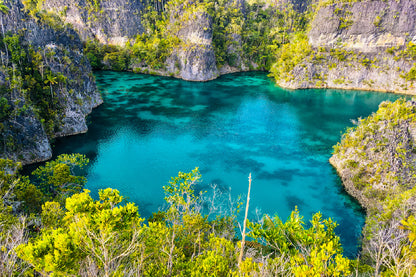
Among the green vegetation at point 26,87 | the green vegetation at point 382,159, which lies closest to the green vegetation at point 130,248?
the green vegetation at point 382,159

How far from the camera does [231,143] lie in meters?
47.7

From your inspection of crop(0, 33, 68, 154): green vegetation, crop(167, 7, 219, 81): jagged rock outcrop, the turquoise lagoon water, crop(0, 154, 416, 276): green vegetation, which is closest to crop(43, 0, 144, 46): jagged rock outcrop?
crop(167, 7, 219, 81): jagged rock outcrop

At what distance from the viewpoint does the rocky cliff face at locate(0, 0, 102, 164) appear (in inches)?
1409

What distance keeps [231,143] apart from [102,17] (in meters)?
96.4

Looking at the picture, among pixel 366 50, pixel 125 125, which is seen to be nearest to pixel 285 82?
pixel 366 50

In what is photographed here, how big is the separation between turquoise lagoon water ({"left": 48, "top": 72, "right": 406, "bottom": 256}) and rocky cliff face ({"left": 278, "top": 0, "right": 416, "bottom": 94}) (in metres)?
6.20

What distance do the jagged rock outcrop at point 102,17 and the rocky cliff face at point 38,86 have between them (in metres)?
60.1

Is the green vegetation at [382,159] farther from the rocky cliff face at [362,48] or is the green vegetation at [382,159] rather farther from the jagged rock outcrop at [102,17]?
the jagged rock outcrop at [102,17]

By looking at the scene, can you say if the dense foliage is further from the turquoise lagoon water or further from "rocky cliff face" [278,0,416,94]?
"rocky cliff face" [278,0,416,94]

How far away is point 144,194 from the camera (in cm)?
3297

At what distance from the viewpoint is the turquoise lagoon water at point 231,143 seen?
33.2m

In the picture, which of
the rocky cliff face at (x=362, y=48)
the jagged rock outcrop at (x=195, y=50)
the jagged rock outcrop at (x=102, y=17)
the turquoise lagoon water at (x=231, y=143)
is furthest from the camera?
the jagged rock outcrop at (x=102, y=17)

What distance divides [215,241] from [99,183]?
25.2 m

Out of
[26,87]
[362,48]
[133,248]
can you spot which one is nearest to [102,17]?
[26,87]
